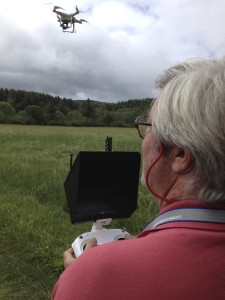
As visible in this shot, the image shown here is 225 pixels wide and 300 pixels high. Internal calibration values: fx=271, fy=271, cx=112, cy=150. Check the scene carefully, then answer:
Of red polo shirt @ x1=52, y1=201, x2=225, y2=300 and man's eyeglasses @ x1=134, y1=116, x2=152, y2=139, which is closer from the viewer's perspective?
red polo shirt @ x1=52, y1=201, x2=225, y2=300

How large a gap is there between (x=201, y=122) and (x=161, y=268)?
1.70ft

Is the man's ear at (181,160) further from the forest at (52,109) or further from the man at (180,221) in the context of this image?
the forest at (52,109)

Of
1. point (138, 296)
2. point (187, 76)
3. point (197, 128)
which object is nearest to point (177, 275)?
point (138, 296)

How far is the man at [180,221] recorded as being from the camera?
0.83 m

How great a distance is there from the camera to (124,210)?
1939 mm

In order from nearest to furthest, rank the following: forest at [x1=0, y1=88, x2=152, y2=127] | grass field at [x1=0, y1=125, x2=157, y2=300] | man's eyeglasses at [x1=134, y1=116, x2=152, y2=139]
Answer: man's eyeglasses at [x1=134, y1=116, x2=152, y2=139], grass field at [x1=0, y1=125, x2=157, y2=300], forest at [x1=0, y1=88, x2=152, y2=127]

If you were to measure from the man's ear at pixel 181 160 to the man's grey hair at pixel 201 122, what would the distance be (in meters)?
0.03

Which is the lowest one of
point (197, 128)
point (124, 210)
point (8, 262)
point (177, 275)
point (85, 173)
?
point (8, 262)

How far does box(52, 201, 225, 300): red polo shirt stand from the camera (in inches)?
32.4

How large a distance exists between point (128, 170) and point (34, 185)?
5.21m

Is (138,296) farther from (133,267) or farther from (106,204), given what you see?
(106,204)

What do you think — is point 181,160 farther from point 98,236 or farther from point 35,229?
point 35,229

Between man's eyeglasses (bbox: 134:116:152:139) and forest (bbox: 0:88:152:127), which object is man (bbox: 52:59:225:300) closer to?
man's eyeglasses (bbox: 134:116:152:139)

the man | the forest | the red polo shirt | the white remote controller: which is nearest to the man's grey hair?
the man
